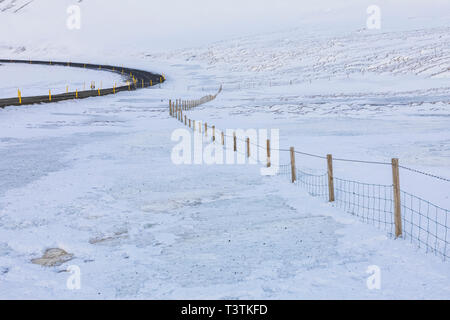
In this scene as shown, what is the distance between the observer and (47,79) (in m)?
81.5

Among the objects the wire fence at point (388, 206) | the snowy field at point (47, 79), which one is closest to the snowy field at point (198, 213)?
the wire fence at point (388, 206)

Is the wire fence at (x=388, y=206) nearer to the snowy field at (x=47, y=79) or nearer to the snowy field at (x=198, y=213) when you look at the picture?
the snowy field at (x=198, y=213)

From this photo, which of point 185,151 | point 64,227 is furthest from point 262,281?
point 185,151

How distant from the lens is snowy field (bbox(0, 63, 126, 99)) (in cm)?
6694

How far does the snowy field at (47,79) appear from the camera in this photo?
2635 inches

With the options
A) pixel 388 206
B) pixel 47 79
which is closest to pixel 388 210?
pixel 388 206

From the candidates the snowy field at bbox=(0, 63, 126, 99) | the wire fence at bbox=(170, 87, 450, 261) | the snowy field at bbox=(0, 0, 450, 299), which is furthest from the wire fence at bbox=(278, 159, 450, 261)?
the snowy field at bbox=(0, 63, 126, 99)

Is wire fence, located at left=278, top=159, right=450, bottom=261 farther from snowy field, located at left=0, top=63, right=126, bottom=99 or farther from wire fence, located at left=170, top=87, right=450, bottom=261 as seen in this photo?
snowy field, located at left=0, top=63, right=126, bottom=99

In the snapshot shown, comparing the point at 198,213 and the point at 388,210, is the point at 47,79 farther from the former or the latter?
the point at 388,210

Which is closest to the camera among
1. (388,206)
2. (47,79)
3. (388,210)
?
(388,210)

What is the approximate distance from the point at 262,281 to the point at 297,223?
3.11 m
